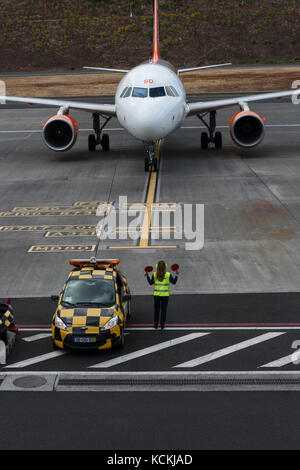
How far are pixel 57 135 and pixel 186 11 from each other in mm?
81103

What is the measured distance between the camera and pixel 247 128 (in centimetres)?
3831

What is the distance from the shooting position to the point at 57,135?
38.3m

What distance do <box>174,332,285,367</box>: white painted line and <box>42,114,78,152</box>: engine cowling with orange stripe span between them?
888 inches

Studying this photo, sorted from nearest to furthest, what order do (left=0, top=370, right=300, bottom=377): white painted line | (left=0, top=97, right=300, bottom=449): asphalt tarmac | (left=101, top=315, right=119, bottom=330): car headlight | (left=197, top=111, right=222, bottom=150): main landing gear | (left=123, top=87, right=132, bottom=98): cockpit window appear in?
(left=0, top=97, right=300, bottom=449): asphalt tarmac, (left=0, top=370, right=300, bottom=377): white painted line, (left=101, top=315, right=119, bottom=330): car headlight, (left=123, top=87, right=132, bottom=98): cockpit window, (left=197, top=111, right=222, bottom=150): main landing gear

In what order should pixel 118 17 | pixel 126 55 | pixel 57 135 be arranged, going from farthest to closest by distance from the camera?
pixel 118 17 < pixel 126 55 < pixel 57 135

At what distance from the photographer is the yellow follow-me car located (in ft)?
52.5

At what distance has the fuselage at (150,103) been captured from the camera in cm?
3272

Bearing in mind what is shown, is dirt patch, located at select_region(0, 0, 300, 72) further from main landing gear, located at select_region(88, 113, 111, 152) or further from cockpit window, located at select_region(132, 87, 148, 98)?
cockpit window, located at select_region(132, 87, 148, 98)

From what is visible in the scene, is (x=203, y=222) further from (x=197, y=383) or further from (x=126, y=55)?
(x=126, y=55)

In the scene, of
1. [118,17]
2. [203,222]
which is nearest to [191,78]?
[118,17]

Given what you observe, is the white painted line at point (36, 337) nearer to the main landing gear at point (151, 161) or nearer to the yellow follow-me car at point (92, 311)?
the yellow follow-me car at point (92, 311)

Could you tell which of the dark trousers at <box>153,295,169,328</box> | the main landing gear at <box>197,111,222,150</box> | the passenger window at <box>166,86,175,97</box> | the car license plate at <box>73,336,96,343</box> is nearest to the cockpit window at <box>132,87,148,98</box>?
the passenger window at <box>166,86,175,97</box>

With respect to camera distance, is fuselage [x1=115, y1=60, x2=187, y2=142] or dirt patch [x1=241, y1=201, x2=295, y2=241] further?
fuselage [x1=115, y1=60, x2=187, y2=142]

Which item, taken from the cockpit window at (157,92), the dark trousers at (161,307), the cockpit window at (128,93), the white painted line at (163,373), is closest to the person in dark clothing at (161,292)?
the dark trousers at (161,307)
